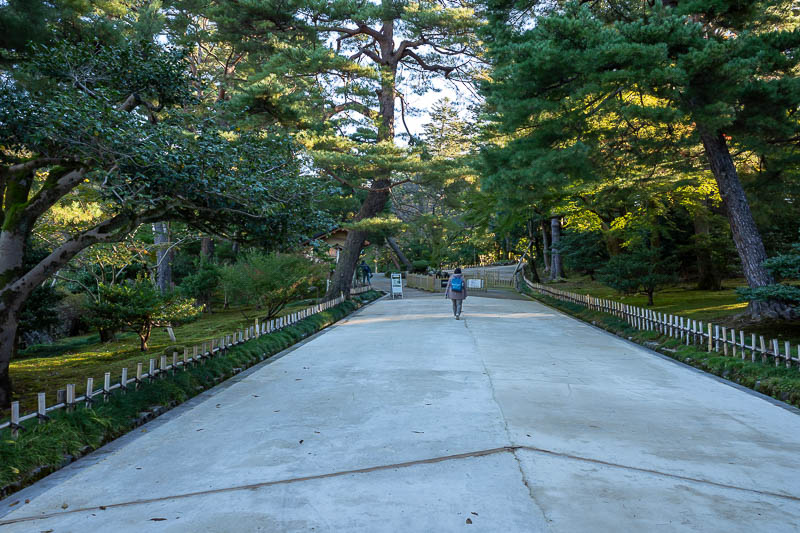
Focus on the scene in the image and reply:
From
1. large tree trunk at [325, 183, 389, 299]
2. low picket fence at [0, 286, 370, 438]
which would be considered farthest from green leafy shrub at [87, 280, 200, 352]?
large tree trunk at [325, 183, 389, 299]

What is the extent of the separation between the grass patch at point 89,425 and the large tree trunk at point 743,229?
1077 centimetres

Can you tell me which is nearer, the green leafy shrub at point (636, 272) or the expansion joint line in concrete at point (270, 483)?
the expansion joint line in concrete at point (270, 483)

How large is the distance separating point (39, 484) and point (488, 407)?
4.39 m

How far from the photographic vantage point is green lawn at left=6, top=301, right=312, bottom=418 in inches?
330

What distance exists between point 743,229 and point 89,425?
12.6 metres

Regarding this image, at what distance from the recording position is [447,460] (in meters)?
4.27

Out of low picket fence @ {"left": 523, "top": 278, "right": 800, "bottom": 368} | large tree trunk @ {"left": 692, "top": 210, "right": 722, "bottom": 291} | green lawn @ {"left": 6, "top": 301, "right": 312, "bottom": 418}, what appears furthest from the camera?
large tree trunk @ {"left": 692, "top": 210, "right": 722, "bottom": 291}

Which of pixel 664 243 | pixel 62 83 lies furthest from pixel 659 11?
pixel 664 243

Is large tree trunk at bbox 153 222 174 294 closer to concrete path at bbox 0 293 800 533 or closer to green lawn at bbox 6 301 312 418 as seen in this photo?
green lawn at bbox 6 301 312 418

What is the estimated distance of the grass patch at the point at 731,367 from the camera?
6547 millimetres

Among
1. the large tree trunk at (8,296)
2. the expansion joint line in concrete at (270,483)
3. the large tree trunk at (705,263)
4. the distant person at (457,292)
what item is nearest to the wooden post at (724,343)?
the expansion joint line in concrete at (270,483)

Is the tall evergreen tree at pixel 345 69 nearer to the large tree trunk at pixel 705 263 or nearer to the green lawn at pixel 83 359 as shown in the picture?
the green lawn at pixel 83 359

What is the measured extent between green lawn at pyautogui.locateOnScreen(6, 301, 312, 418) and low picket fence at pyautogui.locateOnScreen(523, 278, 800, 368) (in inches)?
372

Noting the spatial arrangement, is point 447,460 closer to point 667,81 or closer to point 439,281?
point 667,81
